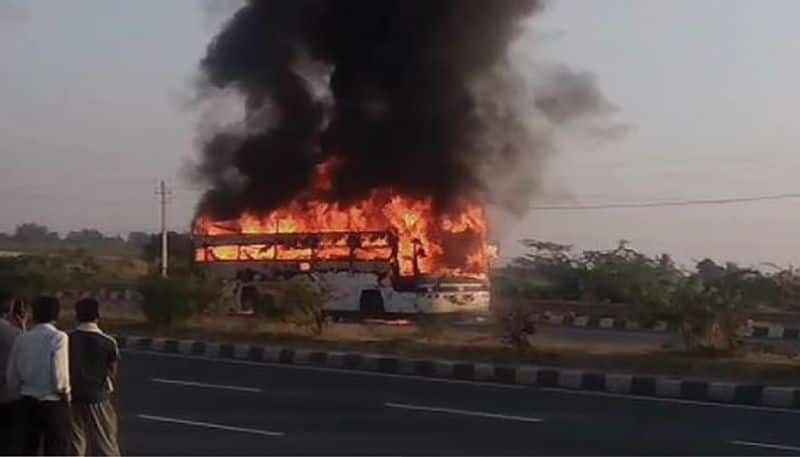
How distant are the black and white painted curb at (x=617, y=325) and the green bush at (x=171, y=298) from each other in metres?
6.18

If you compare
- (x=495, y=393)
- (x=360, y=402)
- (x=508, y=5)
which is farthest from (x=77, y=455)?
(x=508, y=5)

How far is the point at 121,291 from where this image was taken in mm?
34188

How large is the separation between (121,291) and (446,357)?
15.8 meters

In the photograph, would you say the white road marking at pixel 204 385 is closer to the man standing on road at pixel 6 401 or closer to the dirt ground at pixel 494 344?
the dirt ground at pixel 494 344

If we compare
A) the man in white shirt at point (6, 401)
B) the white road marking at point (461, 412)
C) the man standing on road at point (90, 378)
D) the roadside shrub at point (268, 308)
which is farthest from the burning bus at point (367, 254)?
the man in white shirt at point (6, 401)

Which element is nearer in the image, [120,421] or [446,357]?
[120,421]

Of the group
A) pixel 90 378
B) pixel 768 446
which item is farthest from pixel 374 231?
pixel 90 378

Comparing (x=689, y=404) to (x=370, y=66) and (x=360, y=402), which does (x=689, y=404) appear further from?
(x=370, y=66)

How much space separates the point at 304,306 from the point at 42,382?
15.1m

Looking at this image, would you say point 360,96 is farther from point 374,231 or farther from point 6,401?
point 6,401

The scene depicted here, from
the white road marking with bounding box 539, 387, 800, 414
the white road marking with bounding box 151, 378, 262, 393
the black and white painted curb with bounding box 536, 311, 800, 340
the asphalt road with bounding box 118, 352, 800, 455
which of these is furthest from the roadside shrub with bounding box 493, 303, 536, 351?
the black and white painted curb with bounding box 536, 311, 800, 340

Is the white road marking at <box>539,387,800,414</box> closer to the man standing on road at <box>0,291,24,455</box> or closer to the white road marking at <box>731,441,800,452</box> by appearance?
the white road marking at <box>731,441,800,452</box>

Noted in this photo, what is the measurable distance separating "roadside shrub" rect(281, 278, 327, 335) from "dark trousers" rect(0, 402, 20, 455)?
47.9 ft

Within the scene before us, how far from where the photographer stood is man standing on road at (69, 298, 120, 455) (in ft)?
28.0
